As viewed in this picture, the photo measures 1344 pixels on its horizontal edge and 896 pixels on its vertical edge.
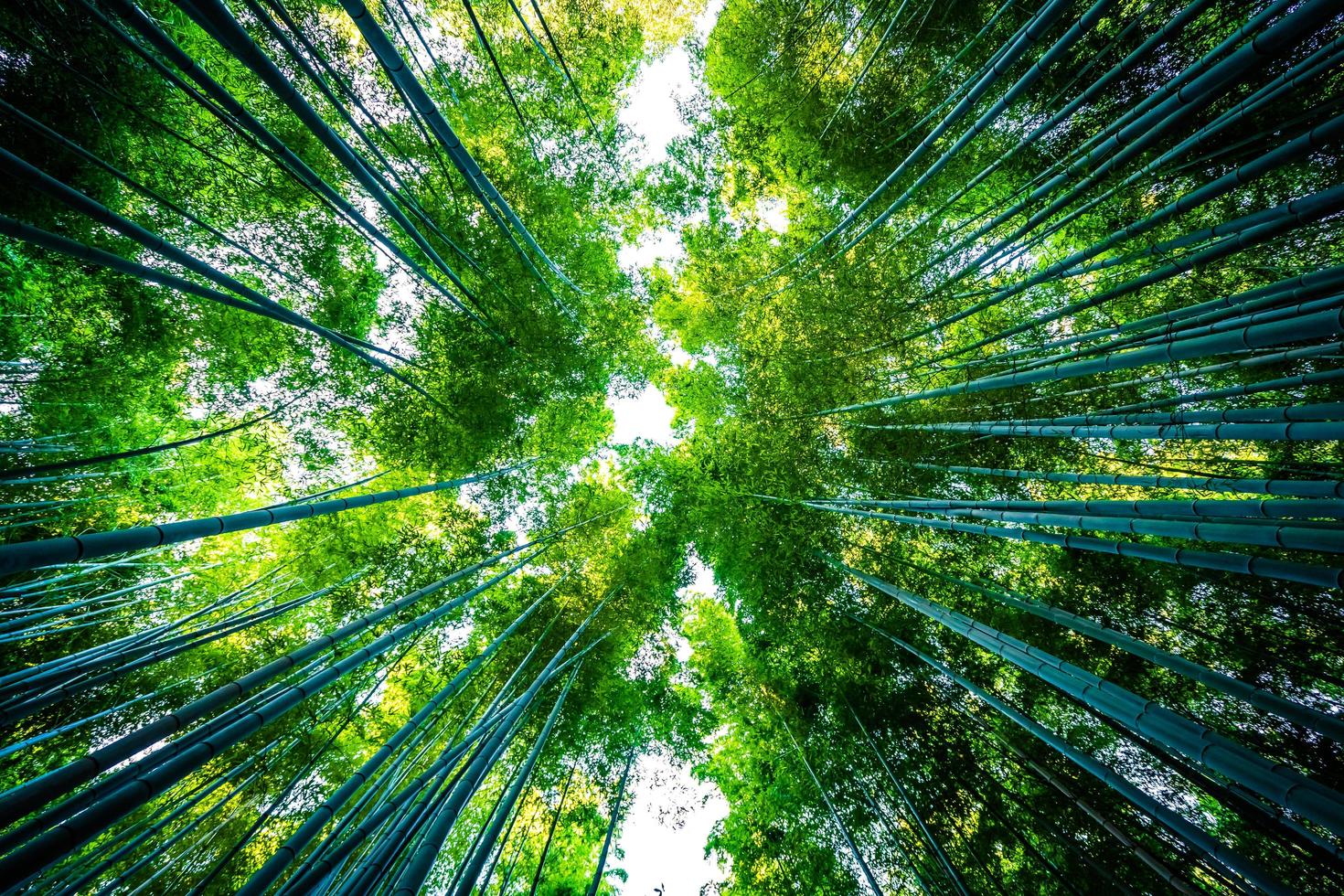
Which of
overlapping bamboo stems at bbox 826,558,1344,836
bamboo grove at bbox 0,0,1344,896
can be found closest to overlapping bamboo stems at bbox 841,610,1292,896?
overlapping bamboo stems at bbox 826,558,1344,836

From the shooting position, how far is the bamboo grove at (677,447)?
12.2 feet

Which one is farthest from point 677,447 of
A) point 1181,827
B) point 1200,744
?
point 1200,744

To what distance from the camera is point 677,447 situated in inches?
298

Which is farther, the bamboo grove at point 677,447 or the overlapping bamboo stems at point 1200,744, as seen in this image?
the bamboo grove at point 677,447

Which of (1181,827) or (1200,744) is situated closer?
(1200,744)

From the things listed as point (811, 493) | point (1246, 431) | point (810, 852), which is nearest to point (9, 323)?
point (811, 493)

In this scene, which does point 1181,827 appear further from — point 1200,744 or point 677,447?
point 677,447

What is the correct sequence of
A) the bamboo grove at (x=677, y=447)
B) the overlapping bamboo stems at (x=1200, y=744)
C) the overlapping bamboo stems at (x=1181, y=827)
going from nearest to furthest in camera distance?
the overlapping bamboo stems at (x=1200, y=744)
the overlapping bamboo stems at (x=1181, y=827)
the bamboo grove at (x=677, y=447)

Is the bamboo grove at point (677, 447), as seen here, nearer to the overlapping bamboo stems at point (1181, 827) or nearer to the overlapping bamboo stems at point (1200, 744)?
the overlapping bamboo stems at point (1200, 744)

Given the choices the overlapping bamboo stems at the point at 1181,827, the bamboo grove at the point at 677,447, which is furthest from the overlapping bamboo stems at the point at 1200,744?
the overlapping bamboo stems at the point at 1181,827

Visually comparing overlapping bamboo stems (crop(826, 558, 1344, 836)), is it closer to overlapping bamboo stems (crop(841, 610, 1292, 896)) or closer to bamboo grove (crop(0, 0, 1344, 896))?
bamboo grove (crop(0, 0, 1344, 896))

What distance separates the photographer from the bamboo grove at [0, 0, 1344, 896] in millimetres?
3711

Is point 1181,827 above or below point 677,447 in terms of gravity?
below

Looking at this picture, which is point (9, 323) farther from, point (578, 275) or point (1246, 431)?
point (1246, 431)
